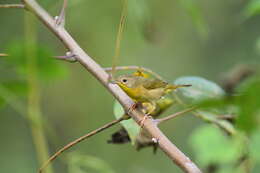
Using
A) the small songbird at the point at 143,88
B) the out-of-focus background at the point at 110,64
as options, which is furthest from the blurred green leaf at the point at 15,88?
the out-of-focus background at the point at 110,64

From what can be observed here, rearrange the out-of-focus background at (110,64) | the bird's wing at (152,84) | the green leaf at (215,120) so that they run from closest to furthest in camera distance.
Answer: the green leaf at (215,120) < the bird's wing at (152,84) < the out-of-focus background at (110,64)

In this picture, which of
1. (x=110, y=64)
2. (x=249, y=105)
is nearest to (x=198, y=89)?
(x=249, y=105)

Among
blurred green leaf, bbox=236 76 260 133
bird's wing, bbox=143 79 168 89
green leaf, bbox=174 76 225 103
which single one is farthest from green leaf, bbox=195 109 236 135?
blurred green leaf, bbox=236 76 260 133

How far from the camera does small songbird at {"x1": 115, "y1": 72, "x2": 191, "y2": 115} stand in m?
1.18

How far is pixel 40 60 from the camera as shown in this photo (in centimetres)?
59

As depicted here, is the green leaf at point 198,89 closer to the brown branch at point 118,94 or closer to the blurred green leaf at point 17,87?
the brown branch at point 118,94

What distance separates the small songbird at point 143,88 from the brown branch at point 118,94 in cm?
37

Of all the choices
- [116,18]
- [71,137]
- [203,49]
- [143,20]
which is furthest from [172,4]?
[143,20]

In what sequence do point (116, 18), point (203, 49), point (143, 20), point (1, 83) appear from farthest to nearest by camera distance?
point (203, 49), point (116, 18), point (143, 20), point (1, 83)

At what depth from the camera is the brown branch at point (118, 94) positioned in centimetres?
62

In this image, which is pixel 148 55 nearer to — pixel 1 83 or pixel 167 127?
pixel 167 127

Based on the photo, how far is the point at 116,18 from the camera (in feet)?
8.35

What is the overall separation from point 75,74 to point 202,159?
236cm

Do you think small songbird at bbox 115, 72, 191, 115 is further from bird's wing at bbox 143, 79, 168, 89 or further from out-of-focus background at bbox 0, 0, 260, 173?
out-of-focus background at bbox 0, 0, 260, 173
